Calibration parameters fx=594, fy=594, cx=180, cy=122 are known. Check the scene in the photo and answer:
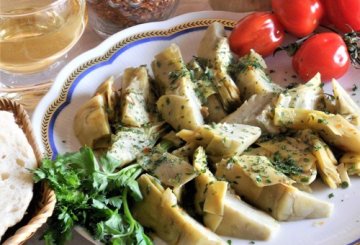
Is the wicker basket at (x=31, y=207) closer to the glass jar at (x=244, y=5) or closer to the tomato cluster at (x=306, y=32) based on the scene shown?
the tomato cluster at (x=306, y=32)

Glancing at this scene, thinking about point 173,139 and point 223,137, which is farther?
point 173,139

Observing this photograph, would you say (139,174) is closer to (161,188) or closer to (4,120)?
(161,188)

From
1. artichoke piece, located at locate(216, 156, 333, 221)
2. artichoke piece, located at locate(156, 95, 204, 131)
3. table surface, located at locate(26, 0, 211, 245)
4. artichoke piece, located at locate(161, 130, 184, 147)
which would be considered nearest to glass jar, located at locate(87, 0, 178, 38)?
table surface, located at locate(26, 0, 211, 245)

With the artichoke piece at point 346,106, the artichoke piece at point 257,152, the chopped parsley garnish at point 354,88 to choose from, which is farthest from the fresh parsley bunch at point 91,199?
the chopped parsley garnish at point 354,88

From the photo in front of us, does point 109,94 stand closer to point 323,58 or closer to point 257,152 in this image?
point 257,152

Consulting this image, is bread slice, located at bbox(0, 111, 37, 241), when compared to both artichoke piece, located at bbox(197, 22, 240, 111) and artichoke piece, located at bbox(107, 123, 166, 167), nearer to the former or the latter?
artichoke piece, located at bbox(107, 123, 166, 167)

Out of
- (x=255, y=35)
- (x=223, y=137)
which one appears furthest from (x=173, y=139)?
(x=255, y=35)
